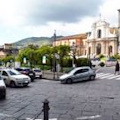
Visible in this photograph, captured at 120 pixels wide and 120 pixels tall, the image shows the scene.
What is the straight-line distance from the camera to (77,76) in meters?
33.0

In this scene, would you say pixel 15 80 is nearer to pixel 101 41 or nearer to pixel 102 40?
pixel 102 40

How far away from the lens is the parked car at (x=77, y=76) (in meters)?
32.4

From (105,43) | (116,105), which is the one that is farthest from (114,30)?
(116,105)

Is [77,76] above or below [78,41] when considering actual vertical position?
below

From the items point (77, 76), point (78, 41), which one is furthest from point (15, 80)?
point (78, 41)

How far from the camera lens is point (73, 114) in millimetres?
13219

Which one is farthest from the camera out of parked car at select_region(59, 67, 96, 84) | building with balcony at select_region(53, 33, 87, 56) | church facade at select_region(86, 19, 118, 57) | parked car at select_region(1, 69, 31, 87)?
building with balcony at select_region(53, 33, 87, 56)

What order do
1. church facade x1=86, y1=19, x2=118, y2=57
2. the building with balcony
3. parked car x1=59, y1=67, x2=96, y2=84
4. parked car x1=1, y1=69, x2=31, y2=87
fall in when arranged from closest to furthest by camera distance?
1. parked car x1=1, y1=69, x2=31, y2=87
2. parked car x1=59, y1=67, x2=96, y2=84
3. church facade x1=86, y1=19, x2=118, y2=57
4. the building with balcony

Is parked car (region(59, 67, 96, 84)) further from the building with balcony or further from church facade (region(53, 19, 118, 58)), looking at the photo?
the building with balcony

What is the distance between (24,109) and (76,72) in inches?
755

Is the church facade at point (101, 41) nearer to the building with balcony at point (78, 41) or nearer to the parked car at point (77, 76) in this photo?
the building with balcony at point (78, 41)

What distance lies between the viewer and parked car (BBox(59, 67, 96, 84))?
3241 centimetres

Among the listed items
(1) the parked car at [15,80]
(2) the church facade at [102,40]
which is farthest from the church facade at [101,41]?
(1) the parked car at [15,80]

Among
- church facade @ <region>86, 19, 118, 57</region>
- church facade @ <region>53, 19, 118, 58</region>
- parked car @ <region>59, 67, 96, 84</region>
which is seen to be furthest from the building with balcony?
parked car @ <region>59, 67, 96, 84</region>
